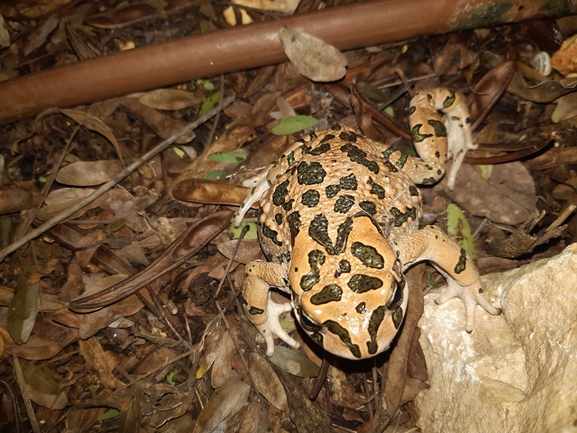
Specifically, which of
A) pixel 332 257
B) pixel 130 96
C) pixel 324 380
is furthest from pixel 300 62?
pixel 324 380

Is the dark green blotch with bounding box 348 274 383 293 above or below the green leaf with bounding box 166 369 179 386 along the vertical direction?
above

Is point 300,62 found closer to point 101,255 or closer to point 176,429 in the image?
point 101,255

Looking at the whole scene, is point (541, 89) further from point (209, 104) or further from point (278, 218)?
point (209, 104)

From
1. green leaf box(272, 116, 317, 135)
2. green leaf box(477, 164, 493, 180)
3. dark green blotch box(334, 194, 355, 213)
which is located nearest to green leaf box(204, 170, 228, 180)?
green leaf box(272, 116, 317, 135)

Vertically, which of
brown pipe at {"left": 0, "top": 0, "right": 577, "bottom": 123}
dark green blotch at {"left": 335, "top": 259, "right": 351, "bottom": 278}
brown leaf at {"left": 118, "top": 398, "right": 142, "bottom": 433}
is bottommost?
brown leaf at {"left": 118, "top": 398, "right": 142, "bottom": 433}

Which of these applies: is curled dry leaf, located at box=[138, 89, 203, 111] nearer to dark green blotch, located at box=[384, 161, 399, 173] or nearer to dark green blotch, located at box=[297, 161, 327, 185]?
dark green blotch, located at box=[297, 161, 327, 185]

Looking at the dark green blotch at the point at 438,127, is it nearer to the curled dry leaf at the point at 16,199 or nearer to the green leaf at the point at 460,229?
the green leaf at the point at 460,229

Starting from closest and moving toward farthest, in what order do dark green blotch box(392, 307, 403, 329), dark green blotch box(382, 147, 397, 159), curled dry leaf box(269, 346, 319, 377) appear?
dark green blotch box(392, 307, 403, 329) → curled dry leaf box(269, 346, 319, 377) → dark green blotch box(382, 147, 397, 159)

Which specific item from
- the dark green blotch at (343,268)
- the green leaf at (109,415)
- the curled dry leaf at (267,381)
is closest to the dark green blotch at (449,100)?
the dark green blotch at (343,268)
